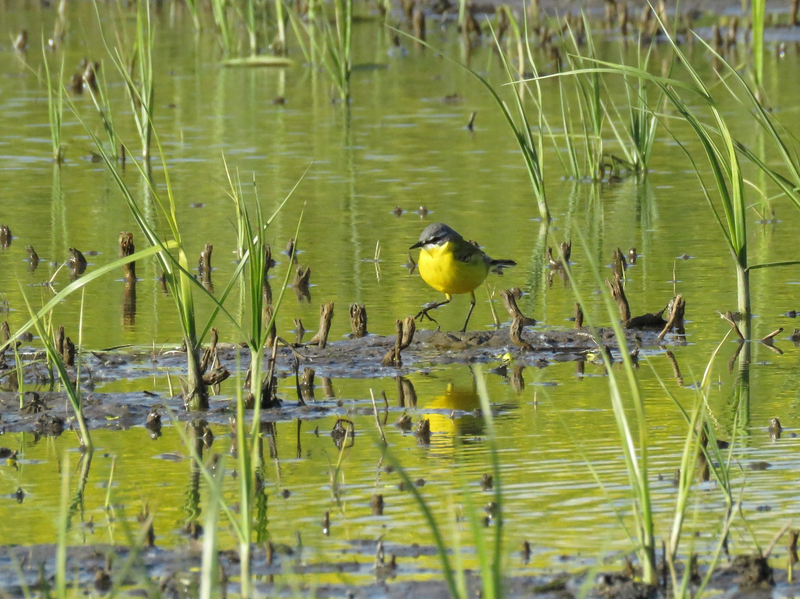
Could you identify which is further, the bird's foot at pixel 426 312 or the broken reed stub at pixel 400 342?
the bird's foot at pixel 426 312

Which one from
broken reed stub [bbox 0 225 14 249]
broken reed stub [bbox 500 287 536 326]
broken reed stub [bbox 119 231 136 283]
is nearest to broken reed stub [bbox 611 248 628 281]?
broken reed stub [bbox 500 287 536 326]

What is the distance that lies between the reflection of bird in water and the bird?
90 centimetres

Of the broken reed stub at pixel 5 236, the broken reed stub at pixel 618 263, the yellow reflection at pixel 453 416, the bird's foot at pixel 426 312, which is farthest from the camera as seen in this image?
the broken reed stub at pixel 5 236

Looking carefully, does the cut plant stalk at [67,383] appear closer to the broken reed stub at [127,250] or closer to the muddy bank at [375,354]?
the muddy bank at [375,354]

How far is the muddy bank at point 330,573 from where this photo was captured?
3609mm

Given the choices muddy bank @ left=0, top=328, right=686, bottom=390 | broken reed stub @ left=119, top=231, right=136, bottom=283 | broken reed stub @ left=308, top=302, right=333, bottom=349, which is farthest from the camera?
broken reed stub @ left=119, top=231, right=136, bottom=283

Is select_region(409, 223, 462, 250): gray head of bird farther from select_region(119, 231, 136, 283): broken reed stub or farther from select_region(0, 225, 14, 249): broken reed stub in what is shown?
select_region(0, 225, 14, 249): broken reed stub

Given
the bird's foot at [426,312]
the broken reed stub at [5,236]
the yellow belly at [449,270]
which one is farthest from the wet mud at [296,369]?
the broken reed stub at [5,236]

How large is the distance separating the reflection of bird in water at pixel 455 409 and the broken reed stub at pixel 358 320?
29.9 inches

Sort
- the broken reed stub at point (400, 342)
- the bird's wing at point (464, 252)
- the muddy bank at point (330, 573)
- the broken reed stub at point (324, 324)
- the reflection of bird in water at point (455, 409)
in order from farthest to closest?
1. the bird's wing at point (464, 252)
2. the broken reed stub at point (324, 324)
3. the broken reed stub at point (400, 342)
4. the reflection of bird in water at point (455, 409)
5. the muddy bank at point (330, 573)

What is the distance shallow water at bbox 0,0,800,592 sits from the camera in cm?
439

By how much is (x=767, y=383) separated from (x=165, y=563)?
9.76ft

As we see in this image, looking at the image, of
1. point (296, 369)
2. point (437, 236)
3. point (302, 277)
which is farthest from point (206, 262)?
point (296, 369)

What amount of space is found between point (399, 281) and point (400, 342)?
2.11 meters
